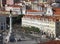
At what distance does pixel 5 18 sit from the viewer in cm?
1777

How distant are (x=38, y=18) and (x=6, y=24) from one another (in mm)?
1848

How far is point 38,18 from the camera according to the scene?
15.6 m

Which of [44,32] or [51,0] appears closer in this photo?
[44,32]

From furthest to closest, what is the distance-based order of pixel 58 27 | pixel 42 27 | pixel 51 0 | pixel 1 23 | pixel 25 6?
pixel 51 0
pixel 25 6
pixel 1 23
pixel 42 27
pixel 58 27

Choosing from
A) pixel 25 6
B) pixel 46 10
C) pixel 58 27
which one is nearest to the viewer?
pixel 58 27

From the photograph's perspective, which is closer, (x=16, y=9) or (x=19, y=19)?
(x=19, y=19)

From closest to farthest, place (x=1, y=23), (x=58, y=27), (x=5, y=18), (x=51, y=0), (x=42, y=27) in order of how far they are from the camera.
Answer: (x=58, y=27), (x=42, y=27), (x=1, y=23), (x=5, y=18), (x=51, y=0)

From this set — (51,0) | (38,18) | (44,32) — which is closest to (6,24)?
(38,18)

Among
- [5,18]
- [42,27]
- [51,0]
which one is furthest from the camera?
[51,0]

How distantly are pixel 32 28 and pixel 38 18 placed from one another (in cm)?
76

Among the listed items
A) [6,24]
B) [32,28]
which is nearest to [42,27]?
[32,28]

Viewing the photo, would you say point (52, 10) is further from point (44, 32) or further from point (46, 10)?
point (44, 32)

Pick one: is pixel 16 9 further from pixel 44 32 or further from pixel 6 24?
pixel 44 32

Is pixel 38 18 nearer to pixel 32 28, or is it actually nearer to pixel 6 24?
pixel 32 28
